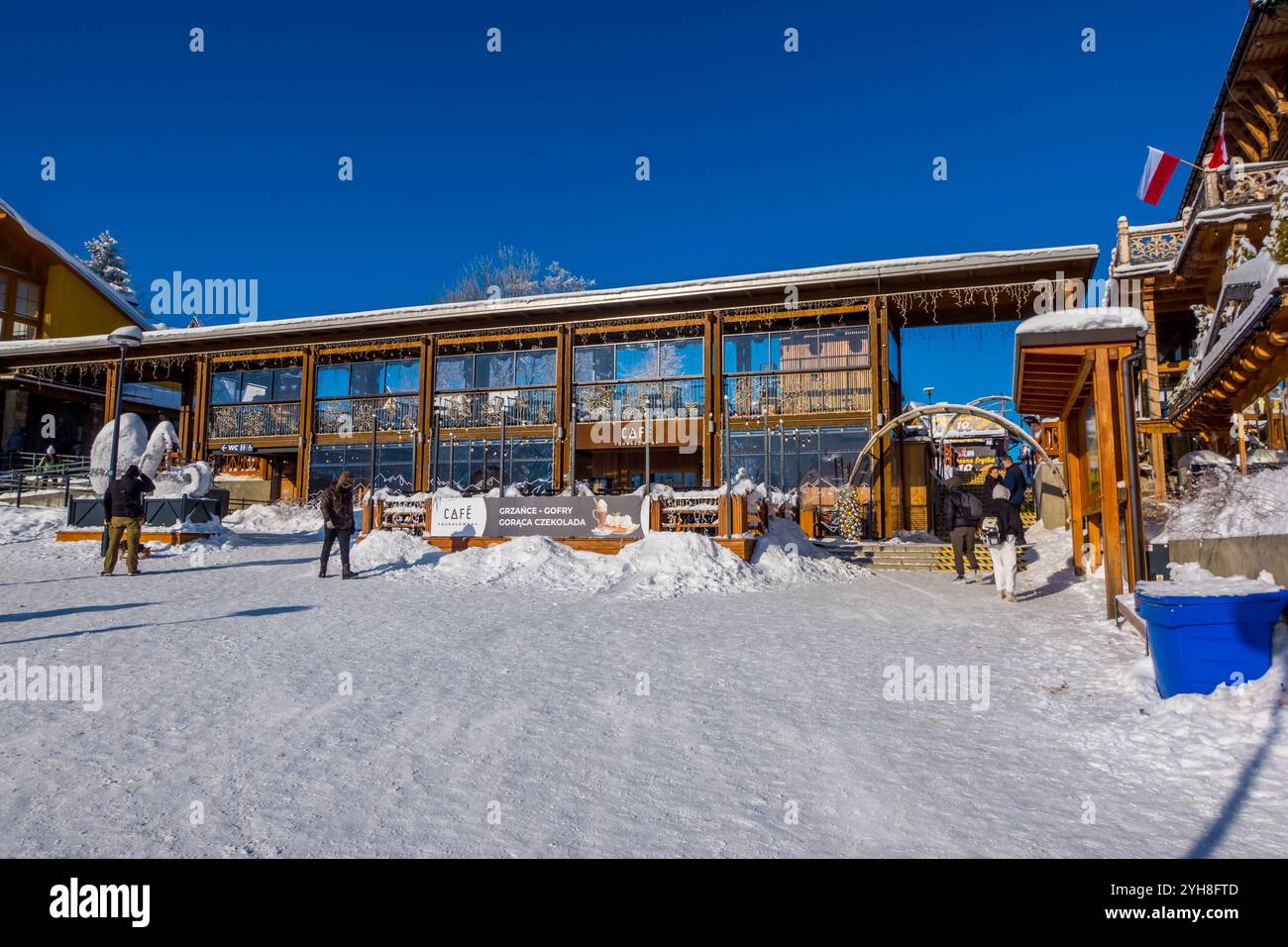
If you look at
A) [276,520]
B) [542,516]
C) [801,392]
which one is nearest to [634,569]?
[542,516]

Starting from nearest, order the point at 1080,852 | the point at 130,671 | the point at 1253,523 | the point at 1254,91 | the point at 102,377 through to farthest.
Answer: the point at 1080,852
the point at 130,671
the point at 1253,523
the point at 1254,91
the point at 102,377

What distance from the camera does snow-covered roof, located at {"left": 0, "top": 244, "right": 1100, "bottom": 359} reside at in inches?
750

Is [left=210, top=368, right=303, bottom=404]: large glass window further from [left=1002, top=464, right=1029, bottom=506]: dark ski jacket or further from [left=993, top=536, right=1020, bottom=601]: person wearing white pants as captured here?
[left=993, top=536, right=1020, bottom=601]: person wearing white pants

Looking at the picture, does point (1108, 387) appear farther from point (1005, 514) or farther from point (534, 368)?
point (534, 368)

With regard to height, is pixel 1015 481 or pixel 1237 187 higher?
pixel 1237 187

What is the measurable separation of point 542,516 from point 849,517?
310 inches

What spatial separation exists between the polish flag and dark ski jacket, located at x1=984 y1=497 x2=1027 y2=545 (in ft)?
37.7

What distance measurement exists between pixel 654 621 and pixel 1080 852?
552 cm

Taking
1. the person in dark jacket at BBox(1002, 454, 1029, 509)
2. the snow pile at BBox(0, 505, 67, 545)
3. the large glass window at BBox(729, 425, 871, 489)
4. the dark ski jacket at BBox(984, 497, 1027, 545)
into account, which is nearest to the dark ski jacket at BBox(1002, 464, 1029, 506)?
the person in dark jacket at BBox(1002, 454, 1029, 509)

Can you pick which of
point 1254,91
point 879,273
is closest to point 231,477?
point 879,273

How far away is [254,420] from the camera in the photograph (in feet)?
86.9

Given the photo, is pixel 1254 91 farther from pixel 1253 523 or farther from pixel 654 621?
pixel 654 621
